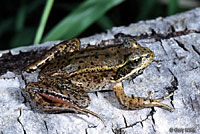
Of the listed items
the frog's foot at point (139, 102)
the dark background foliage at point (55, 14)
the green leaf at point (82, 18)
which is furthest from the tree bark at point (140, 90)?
the dark background foliage at point (55, 14)

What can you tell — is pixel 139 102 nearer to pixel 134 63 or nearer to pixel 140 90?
pixel 140 90

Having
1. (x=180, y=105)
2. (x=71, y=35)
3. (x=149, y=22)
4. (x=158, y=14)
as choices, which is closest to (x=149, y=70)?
(x=180, y=105)

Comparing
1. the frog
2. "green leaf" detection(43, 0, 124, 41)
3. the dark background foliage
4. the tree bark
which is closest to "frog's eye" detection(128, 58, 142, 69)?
the frog

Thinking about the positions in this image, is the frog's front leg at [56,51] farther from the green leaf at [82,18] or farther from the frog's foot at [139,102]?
the frog's foot at [139,102]

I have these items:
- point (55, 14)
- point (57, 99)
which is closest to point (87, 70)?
point (57, 99)

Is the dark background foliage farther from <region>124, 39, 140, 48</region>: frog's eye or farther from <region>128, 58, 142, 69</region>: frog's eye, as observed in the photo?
<region>128, 58, 142, 69</region>: frog's eye

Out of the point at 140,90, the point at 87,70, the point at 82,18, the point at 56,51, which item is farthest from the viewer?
the point at 82,18

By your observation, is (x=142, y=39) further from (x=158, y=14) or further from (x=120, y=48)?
(x=158, y=14)

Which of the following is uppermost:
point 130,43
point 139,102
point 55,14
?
point 55,14
